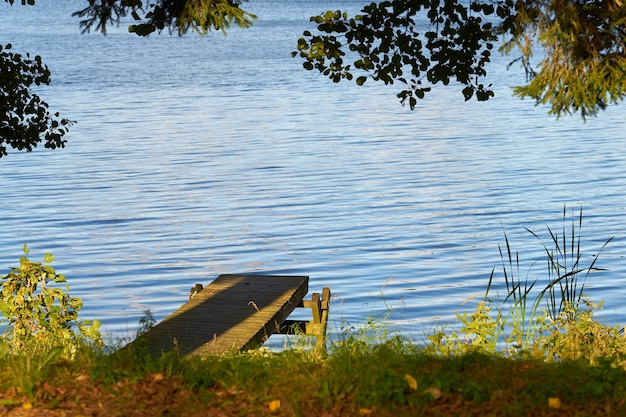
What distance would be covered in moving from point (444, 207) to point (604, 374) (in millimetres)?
14851

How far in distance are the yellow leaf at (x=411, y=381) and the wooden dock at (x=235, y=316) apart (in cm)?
237

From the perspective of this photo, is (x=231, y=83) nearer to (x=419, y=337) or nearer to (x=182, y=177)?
(x=182, y=177)

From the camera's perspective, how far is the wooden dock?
30.8ft

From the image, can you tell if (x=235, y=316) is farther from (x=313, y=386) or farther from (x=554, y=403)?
(x=554, y=403)

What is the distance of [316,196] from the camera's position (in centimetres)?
2197

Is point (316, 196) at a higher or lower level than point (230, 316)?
lower

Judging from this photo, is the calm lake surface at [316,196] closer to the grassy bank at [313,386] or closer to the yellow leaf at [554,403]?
the grassy bank at [313,386]

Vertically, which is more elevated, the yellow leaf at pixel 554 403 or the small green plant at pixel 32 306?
the yellow leaf at pixel 554 403

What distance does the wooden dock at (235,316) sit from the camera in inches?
370

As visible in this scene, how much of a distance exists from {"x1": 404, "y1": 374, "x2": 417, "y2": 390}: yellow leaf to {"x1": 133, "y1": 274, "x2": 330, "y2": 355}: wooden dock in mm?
2374

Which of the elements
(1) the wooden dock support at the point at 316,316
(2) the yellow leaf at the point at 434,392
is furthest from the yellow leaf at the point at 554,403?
(1) the wooden dock support at the point at 316,316

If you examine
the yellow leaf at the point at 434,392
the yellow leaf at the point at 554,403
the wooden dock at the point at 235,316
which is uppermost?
the yellow leaf at the point at 554,403

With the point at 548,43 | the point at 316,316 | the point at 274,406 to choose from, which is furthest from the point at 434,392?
the point at 316,316

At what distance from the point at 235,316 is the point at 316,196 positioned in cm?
1158
